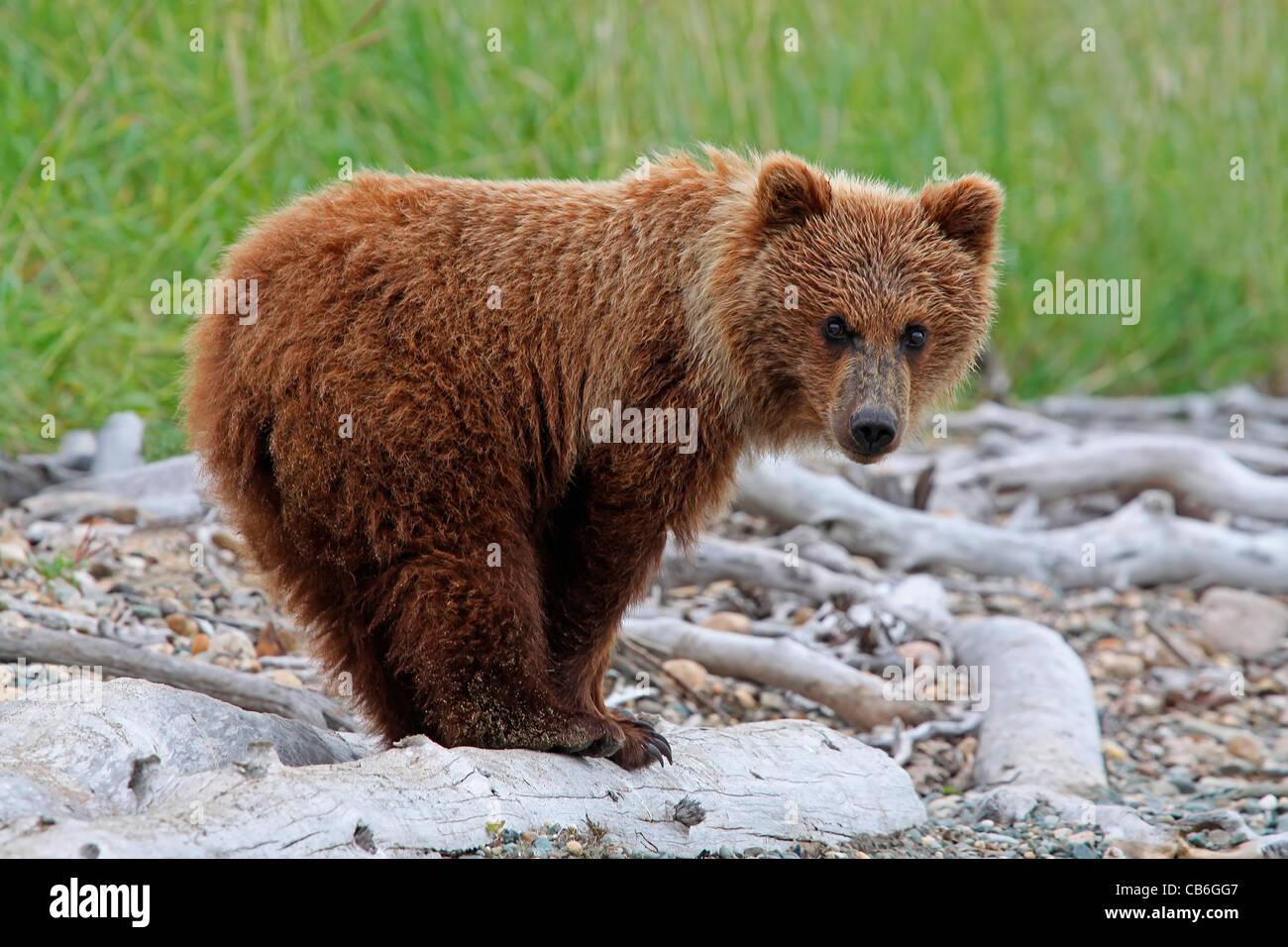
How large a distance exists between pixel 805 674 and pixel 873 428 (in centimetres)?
184

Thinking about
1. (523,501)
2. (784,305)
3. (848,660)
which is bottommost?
(848,660)

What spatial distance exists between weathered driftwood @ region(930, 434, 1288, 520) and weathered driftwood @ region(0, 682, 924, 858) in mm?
4072

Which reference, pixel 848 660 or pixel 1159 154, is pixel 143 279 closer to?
pixel 848 660

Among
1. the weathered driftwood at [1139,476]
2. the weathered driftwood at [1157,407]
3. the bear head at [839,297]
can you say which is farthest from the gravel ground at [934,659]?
the weathered driftwood at [1157,407]

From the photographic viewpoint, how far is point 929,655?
646cm

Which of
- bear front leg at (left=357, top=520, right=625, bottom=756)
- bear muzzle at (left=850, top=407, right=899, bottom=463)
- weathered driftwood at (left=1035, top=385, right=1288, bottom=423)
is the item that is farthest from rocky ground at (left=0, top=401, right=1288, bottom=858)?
weathered driftwood at (left=1035, top=385, right=1288, bottom=423)

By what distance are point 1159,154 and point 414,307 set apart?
8218 mm

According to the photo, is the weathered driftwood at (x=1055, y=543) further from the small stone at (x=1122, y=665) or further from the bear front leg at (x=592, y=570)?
the bear front leg at (x=592, y=570)

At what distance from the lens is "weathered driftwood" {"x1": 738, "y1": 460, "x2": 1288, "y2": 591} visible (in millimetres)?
7363

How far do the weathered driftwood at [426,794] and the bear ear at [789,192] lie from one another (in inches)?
66.0

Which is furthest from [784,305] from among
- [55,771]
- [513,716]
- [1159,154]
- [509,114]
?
[1159,154]

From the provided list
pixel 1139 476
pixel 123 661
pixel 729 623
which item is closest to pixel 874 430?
pixel 729 623

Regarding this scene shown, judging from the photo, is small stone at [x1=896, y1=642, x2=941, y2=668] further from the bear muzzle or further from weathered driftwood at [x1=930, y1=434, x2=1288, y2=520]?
the bear muzzle
